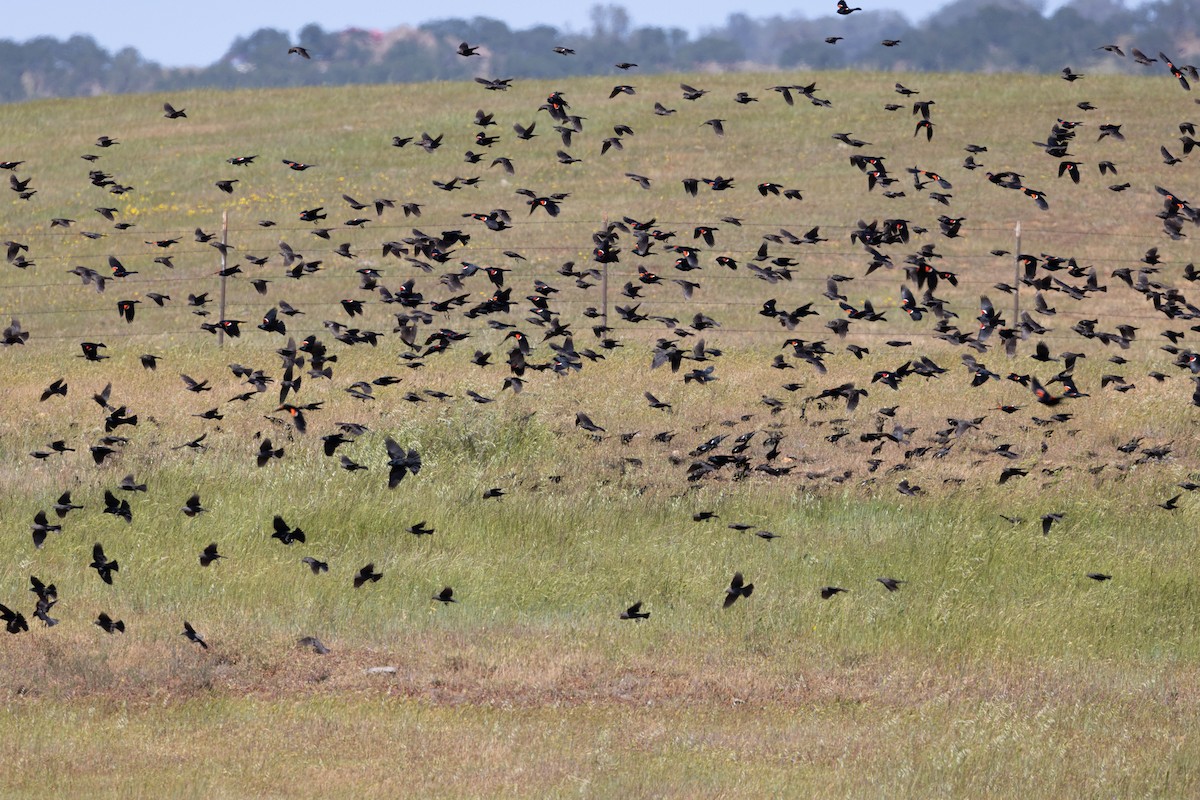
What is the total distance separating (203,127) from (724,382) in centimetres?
3253

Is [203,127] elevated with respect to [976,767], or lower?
elevated

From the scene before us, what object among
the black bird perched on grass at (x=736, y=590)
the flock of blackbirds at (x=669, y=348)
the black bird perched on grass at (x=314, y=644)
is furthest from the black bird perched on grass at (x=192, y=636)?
the black bird perched on grass at (x=736, y=590)

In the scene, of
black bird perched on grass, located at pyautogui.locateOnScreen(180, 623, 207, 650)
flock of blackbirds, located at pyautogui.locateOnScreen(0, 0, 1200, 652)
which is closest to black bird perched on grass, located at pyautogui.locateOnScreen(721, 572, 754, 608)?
flock of blackbirds, located at pyautogui.locateOnScreen(0, 0, 1200, 652)

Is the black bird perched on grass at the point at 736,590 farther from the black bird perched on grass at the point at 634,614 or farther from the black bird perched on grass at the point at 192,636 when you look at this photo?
the black bird perched on grass at the point at 192,636

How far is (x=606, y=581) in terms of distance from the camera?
49.2 feet

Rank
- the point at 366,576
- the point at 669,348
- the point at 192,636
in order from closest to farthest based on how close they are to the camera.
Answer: the point at 192,636 → the point at 366,576 → the point at 669,348

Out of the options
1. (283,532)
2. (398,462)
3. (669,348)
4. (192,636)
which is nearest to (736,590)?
(398,462)

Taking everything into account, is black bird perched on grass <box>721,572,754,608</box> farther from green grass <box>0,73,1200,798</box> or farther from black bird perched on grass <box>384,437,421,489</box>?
black bird perched on grass <box>384,437,421,489</box>

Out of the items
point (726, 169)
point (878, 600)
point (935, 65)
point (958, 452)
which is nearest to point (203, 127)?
point (726, 169)

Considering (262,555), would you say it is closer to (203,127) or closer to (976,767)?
(976,767)

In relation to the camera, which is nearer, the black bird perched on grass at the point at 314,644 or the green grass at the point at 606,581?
the green grass at the point at 606,581

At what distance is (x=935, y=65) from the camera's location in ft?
626

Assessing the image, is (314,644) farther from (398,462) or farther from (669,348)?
(669,348)

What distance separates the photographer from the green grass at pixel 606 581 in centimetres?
1077
